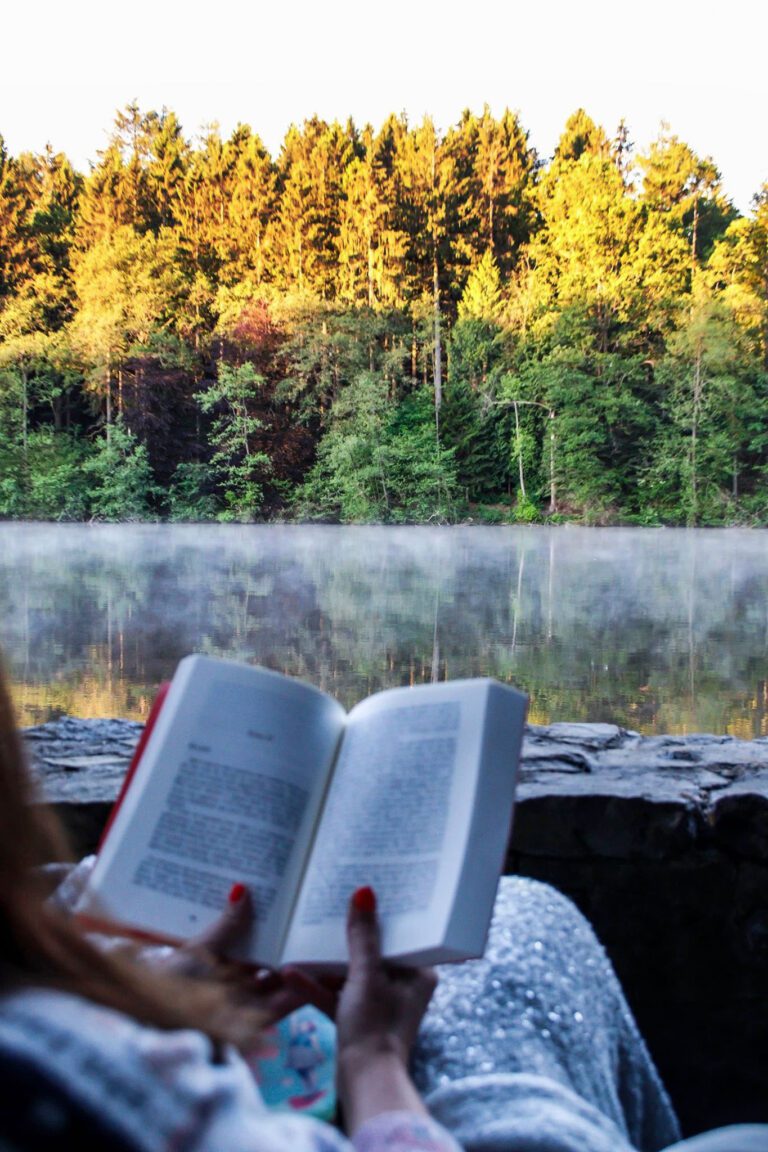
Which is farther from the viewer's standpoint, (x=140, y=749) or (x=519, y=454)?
(x=519, y=454)

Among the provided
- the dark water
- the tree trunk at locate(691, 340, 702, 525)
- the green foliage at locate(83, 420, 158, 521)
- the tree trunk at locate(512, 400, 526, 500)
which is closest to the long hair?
the dark water

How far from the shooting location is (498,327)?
4.61 metres

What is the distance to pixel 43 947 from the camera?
321 millimetres

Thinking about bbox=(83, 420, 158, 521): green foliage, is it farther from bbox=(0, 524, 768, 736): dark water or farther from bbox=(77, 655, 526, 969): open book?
bbox=(77, 655, 526, 969): open book

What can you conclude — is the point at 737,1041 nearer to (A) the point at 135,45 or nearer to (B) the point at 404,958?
(B) the point at 404,958

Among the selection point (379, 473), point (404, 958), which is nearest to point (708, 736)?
point (404, 958)

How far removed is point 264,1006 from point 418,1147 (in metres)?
0.15

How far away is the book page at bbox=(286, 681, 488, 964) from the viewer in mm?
594

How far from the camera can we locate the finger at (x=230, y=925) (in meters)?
0.60

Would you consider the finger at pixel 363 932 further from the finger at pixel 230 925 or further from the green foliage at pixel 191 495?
the green foliage at pixel 191 495

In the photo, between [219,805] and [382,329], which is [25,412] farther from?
[219,805]

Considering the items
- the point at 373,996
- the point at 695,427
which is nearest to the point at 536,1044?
the point at 373,996

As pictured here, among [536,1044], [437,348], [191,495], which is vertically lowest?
[536,1044]

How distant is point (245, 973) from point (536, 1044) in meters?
0.20
